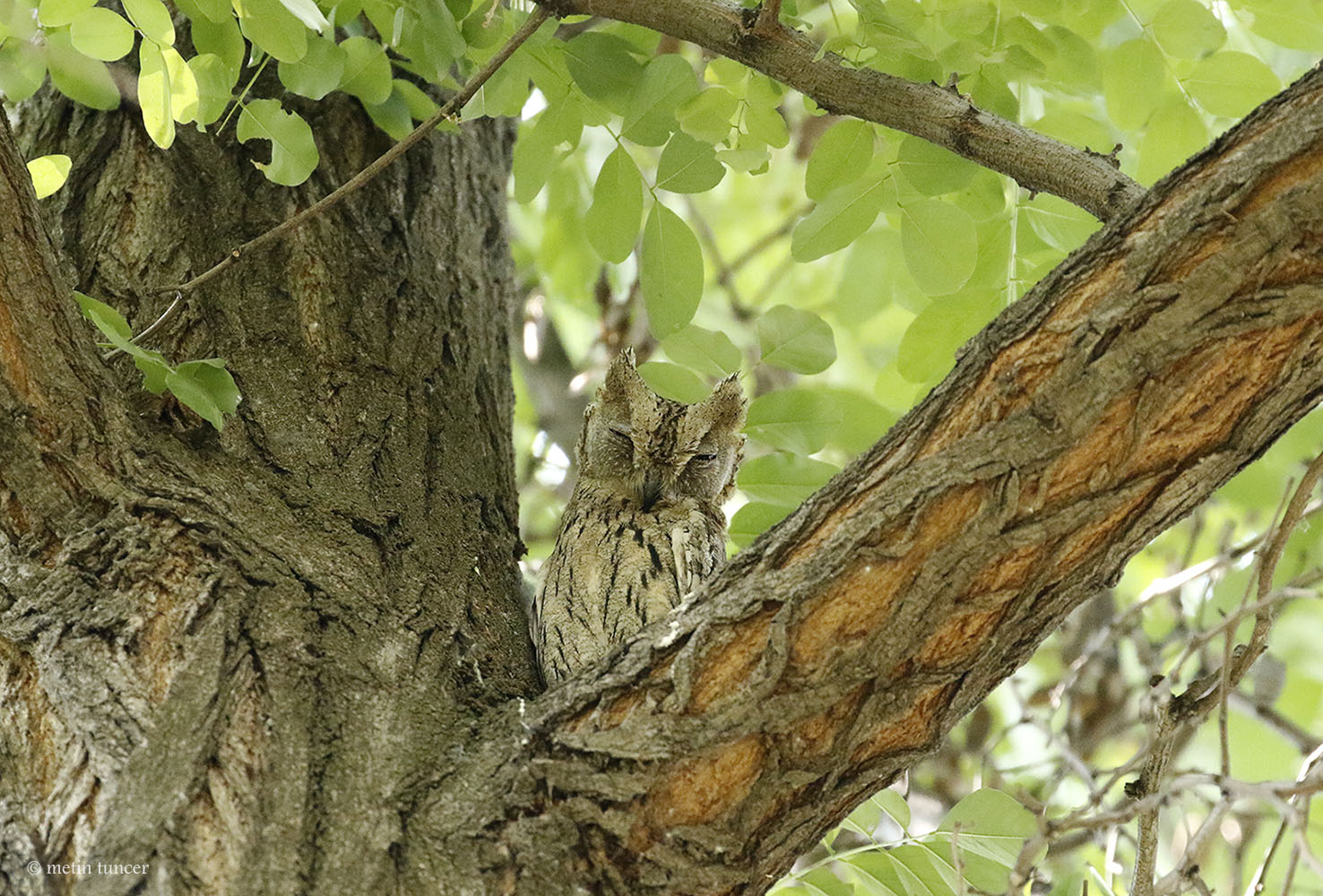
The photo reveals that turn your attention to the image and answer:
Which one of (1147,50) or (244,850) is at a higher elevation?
(1147,50)

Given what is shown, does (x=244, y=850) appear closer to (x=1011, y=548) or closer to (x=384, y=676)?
(x=384, y=676)

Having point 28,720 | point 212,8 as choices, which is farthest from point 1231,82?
point 28,720

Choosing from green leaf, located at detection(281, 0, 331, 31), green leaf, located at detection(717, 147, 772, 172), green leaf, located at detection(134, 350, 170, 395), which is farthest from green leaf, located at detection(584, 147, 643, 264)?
green leaf, located at detection(134, 350, 170, 395)

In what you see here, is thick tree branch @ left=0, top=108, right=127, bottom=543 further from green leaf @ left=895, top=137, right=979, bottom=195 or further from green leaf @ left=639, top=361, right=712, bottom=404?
green leaf @ left=895, top=137, right=979, bottom=195

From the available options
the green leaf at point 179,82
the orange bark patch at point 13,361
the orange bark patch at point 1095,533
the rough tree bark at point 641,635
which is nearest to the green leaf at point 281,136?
the green leaf at point 179,82

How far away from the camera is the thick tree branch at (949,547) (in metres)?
1.56

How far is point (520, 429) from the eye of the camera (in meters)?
5.59

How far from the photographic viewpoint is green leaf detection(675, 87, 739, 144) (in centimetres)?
222

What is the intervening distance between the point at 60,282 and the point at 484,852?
112 cm

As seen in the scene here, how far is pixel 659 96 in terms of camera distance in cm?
224

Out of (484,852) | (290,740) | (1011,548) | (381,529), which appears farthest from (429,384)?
(1011,548)

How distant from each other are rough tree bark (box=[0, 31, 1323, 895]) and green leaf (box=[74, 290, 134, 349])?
5 centimetres

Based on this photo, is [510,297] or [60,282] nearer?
[60,282]

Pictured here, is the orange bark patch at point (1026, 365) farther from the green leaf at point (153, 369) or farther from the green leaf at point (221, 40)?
the green leaf at point (221, 40)
